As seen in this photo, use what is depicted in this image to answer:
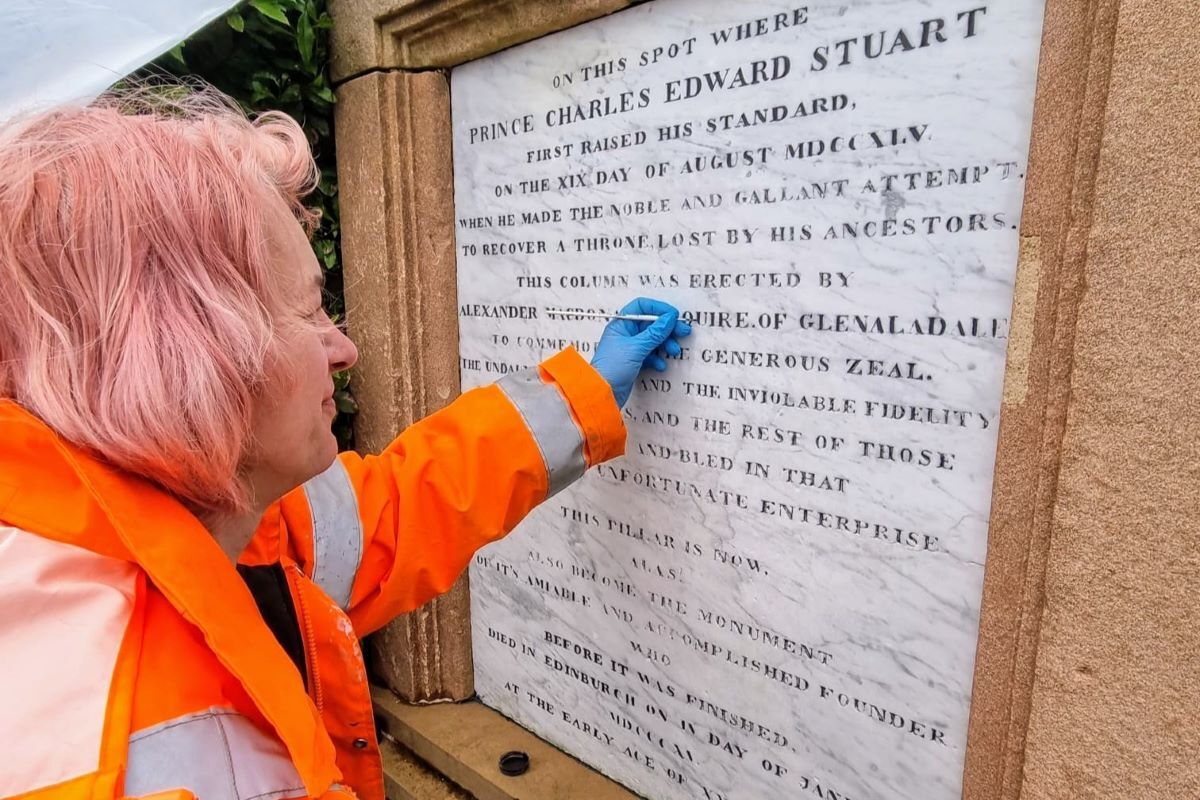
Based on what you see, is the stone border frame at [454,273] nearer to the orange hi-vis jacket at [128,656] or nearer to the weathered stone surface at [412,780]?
the weathered stone surface at [412,780]

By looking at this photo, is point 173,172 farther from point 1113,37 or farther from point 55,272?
point 1113,37

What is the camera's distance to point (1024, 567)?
46.6 inches

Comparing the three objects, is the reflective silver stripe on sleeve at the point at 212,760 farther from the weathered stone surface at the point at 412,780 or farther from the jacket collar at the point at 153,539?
the weathered stone surface at the point at 412,780

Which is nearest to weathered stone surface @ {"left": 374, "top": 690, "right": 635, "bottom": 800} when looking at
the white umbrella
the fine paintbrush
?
the fine paintbrush

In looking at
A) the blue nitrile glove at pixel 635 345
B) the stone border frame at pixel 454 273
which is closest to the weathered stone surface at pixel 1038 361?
the stone border frame at pixel 454 273

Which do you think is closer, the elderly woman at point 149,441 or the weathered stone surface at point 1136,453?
the elderly woman at point 149,441

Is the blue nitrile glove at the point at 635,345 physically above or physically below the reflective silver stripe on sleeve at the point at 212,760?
above

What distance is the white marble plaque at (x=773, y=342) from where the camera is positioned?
1.24m

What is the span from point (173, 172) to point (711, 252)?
1.02 meters

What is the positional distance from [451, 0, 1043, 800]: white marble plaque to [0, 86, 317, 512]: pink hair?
3.16ft

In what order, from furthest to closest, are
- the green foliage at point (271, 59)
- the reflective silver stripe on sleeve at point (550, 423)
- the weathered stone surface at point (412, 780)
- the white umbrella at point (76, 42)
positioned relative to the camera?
the weathered stone surface at point (412, 780)
the green foliage at point (271, 59)
the reflective silver stripe on sleeve at point (550, 423)
the white umbrella at point (76, 42)

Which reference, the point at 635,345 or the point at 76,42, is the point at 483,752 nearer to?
the point at 635,345

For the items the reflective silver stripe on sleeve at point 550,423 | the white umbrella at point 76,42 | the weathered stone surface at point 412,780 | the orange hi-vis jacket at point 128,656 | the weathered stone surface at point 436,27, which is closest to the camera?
the orange hi-vis jacket at point 128,656

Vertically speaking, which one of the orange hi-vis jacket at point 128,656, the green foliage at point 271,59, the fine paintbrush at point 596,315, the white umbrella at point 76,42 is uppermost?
the green foliage at point 271,59
